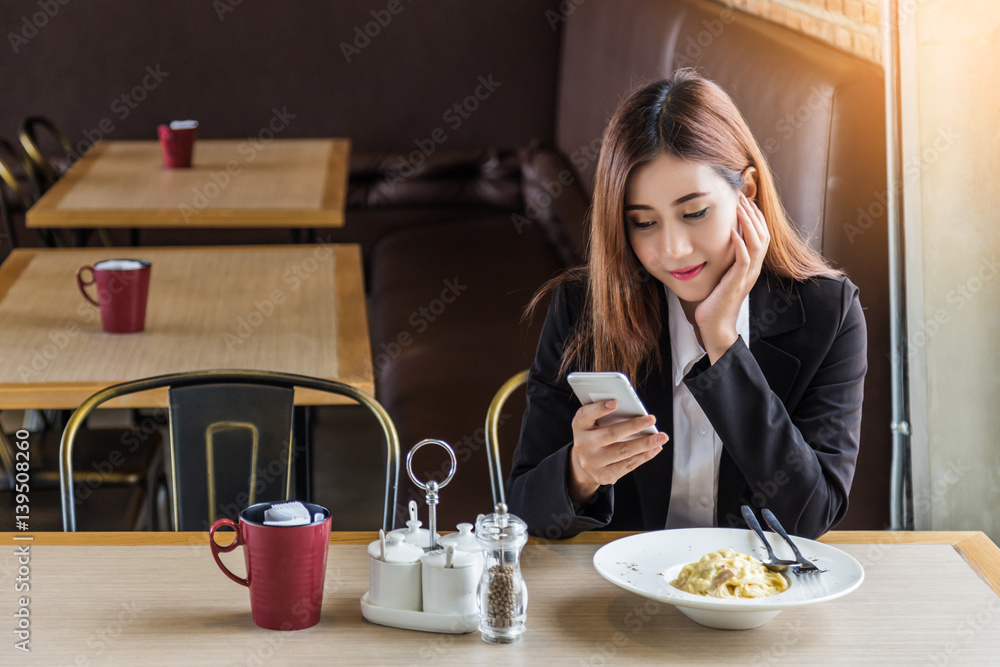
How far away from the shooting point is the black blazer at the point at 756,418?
135 centimetres

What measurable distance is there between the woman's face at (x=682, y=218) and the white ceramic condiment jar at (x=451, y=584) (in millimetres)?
538

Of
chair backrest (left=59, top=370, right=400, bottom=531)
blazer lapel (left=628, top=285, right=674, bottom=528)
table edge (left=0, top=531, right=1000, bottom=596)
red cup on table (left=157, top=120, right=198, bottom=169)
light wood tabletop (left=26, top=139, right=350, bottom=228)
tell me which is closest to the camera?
table edge (left=0, top=531, right=1000, bottom=596)

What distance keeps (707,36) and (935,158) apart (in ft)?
4.07

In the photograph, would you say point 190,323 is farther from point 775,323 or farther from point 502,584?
point 502,584

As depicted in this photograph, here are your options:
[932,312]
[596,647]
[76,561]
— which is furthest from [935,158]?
[76,561]

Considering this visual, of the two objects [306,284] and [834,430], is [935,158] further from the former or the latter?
[306,284]

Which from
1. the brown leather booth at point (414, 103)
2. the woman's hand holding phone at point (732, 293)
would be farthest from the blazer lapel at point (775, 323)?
the brown leather booth at point (414, 103)

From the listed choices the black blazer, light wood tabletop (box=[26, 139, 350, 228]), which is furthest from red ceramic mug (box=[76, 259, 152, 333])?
the black blazer

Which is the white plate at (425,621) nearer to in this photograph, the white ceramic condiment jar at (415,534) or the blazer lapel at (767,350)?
the white ceramic condiment jar at (415,534)

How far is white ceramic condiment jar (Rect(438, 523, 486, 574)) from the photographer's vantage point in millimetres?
1090

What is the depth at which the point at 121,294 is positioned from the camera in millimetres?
2090

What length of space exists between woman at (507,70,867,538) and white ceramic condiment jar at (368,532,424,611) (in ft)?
0.92

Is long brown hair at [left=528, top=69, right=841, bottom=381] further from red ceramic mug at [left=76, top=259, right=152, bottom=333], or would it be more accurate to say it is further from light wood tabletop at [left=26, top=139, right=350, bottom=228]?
light wood tabletop at [left=26, top=139, right=350, bottom=228]

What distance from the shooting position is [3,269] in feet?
8.52
